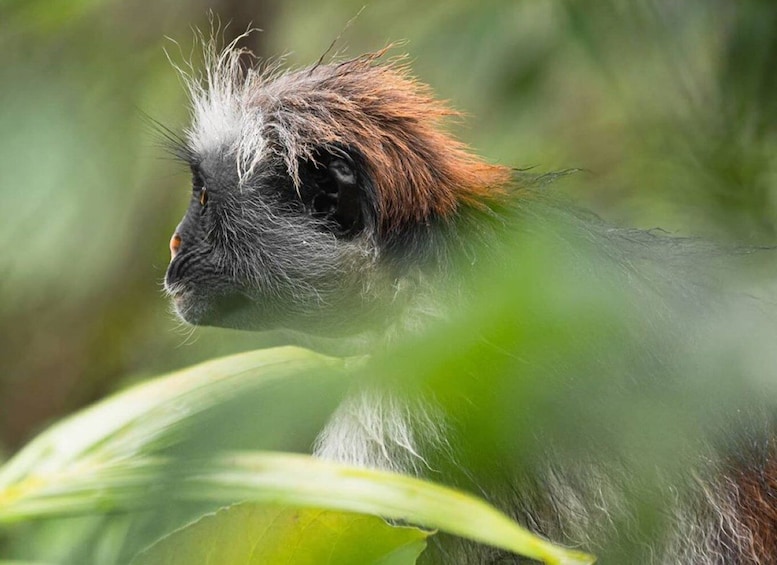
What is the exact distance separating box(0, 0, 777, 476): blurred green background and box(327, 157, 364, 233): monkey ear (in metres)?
0.65

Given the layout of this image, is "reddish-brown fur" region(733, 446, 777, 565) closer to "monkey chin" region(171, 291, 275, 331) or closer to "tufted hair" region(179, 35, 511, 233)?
"tufted hair" region(179, 35, 511, 233)

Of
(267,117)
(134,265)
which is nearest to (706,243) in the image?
(267,117)

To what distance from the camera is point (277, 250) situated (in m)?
3.58

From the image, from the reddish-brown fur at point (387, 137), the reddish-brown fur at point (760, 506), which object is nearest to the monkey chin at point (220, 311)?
the reddish-brown fur at point (387, 137)

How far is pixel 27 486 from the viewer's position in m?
1.16

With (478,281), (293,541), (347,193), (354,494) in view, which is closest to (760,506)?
(347,193)

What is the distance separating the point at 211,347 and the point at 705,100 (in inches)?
86.5

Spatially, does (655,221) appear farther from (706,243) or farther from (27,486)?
(27,486)

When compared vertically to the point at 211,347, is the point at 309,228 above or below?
above

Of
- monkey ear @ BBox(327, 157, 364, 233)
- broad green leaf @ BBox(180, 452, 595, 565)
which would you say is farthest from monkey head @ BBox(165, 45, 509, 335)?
broad green leaf @ BBox(180, 452, 595, 565)

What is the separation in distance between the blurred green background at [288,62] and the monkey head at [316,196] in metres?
0.29

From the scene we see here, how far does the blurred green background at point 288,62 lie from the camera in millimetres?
2699

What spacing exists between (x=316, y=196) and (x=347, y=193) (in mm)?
162

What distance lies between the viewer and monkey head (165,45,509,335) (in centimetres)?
322
